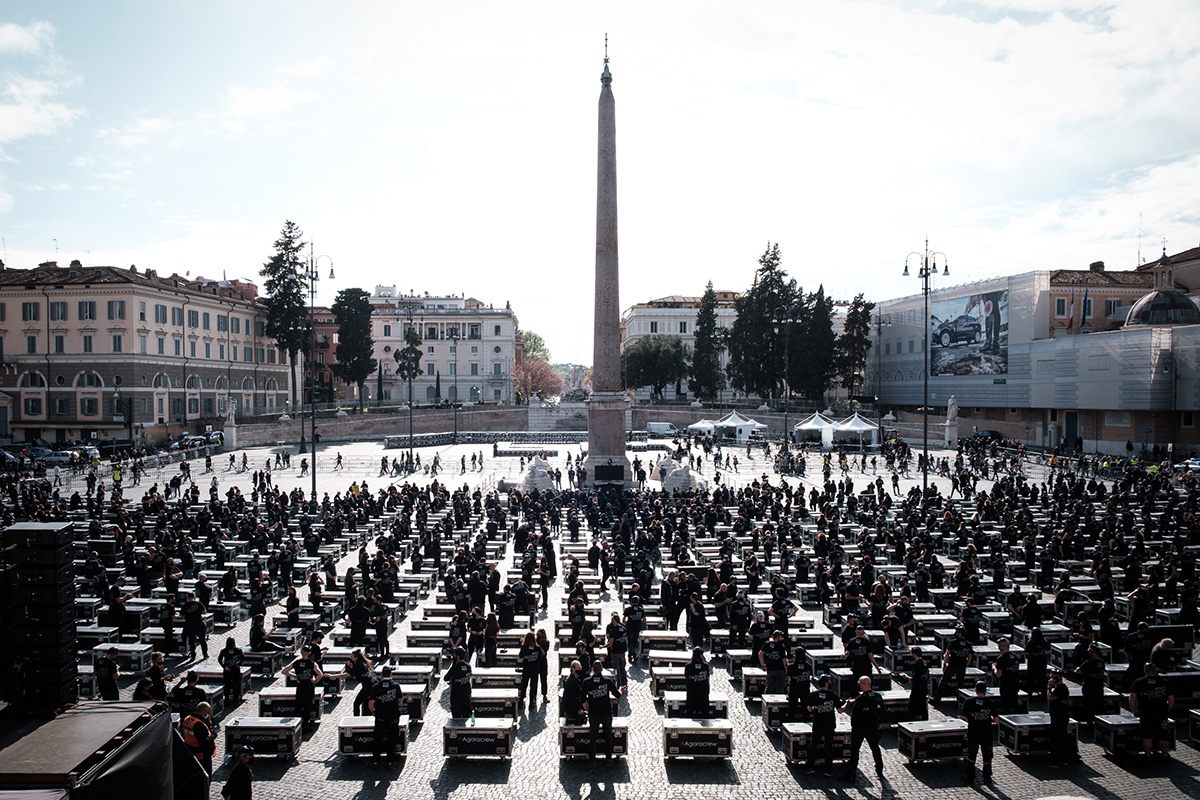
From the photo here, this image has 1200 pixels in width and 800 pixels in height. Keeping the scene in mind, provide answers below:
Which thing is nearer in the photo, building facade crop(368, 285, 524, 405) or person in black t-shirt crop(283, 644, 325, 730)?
person in black t-shirt crop(283, 644, 325, 730)

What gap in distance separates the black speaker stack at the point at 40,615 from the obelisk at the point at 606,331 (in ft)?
82.6

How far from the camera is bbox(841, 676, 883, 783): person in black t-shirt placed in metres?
8.09

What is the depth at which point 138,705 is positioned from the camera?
533 centimetres

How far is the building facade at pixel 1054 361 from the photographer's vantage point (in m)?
43.6

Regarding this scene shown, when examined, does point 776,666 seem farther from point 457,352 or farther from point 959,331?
point 457,352

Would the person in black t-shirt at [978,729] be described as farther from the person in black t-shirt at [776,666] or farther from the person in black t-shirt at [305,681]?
the person in black t-shirt at [305,681]

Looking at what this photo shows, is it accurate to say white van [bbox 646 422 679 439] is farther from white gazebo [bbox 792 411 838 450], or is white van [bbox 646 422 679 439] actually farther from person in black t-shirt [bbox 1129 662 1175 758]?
person in black t-shirt [bbox 1129 662 1175 758]

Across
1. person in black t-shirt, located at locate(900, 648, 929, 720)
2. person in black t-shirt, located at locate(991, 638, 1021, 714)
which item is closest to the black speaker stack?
person in black t-shirt, located at locate(900, 648, 929, 720)

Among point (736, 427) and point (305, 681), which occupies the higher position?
point (736, 427)

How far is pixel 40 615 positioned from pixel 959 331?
2475 inches

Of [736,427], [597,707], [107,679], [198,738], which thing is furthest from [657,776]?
[736,427]

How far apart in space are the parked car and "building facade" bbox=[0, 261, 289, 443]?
175 feet

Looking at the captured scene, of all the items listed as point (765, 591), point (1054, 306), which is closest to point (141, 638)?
point (765, 591)

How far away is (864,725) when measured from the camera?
812 centimetres
